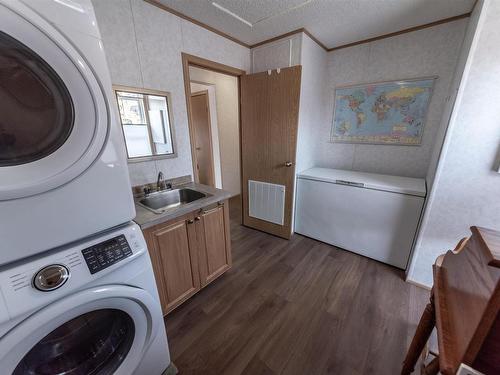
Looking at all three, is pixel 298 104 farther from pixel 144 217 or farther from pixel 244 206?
pixel 144 217

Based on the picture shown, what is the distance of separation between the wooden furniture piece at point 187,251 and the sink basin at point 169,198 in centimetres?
27

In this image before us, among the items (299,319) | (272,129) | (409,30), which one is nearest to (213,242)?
(299,319)

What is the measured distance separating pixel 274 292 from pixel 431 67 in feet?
8.61

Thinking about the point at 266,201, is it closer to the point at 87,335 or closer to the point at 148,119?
the point at 148,119

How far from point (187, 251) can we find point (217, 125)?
109 inches

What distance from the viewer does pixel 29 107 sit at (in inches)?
23.5

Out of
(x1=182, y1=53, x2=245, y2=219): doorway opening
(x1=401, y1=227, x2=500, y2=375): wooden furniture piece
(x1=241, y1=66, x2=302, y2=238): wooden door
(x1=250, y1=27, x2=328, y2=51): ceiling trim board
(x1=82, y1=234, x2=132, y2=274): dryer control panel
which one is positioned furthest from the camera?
(x1=182, y1=53, x2=245, y2=219): doorway opening

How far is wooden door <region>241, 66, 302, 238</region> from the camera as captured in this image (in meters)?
2.09

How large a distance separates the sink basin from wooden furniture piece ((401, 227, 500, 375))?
1.46 metres

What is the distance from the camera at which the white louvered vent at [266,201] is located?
243 cm

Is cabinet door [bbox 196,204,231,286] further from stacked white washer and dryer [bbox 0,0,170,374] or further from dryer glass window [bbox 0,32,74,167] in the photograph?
dryer glass window [bbox 0,32,74,167]

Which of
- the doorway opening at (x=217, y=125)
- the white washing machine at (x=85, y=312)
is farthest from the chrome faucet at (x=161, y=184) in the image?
the doorway opening at (x=217, y=125)

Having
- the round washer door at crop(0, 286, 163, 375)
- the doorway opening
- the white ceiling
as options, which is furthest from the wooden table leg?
the doorway opening

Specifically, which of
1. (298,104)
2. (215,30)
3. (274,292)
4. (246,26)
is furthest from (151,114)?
(274,292)
